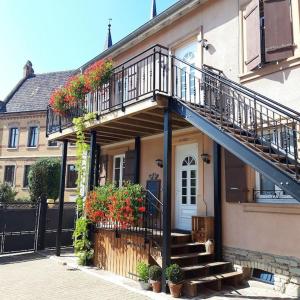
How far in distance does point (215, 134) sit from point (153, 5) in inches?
685

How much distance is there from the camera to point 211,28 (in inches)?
349

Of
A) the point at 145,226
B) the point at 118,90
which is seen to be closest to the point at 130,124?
the point at 118,90

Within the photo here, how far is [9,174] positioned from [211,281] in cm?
2474

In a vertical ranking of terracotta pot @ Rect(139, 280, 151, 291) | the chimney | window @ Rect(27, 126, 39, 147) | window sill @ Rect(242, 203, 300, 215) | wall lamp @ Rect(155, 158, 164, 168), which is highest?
the chimney

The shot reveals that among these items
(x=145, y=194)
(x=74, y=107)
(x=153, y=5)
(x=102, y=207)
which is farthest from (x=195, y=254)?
(x=153, y=5)

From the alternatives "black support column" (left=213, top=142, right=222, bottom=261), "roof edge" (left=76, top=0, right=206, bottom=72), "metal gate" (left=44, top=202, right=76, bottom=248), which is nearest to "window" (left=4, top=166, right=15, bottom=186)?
"metal gate" (left=44, top=202, right=76, bottom=248)

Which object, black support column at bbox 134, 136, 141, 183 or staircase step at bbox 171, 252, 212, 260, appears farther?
black support column at bbox 134, 136, 141, 183

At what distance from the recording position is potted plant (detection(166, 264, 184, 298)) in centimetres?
630

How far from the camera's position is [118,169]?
12.3 m

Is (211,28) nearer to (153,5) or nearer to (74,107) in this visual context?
(74,107)

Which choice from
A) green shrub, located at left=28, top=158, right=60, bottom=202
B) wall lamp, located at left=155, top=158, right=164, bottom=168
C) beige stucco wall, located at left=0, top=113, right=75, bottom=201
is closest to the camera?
wall lamp, located at left=155, top=158, right=164, bottom=168

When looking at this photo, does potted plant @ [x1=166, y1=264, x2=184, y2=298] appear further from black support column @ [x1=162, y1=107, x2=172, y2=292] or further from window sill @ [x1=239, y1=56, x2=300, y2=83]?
window sill @ [x1=239, y1=56, x2=300, y2=83]

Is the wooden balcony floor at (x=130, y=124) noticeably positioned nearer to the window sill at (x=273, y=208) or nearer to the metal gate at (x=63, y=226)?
the window sill at (x=273, y=208)

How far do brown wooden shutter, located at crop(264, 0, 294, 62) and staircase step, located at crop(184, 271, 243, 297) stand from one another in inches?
181
